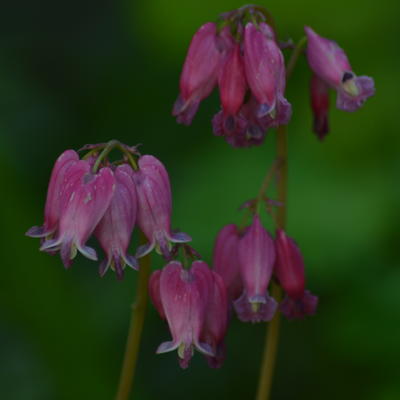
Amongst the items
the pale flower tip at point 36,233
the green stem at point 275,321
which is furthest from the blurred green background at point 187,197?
the pale flower tip at point 36,233

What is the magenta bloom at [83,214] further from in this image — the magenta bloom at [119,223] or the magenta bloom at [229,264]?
the magenta bloom at [229,264]

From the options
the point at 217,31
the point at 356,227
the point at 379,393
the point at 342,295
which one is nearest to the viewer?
the point at 217,31

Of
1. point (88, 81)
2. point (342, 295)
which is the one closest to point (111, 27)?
point (88, 81)

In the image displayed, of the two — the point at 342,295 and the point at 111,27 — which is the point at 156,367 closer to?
the point at 342,295

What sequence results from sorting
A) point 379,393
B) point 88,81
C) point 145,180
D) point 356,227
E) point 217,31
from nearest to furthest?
point 145,180
point 217,31
point 379,393
point 356,227
point 88,81

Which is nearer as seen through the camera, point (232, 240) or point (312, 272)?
point (232, 240)
